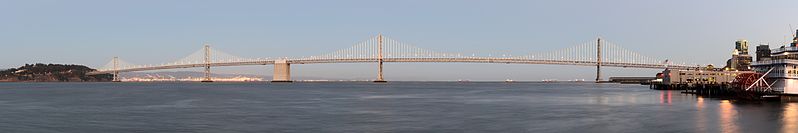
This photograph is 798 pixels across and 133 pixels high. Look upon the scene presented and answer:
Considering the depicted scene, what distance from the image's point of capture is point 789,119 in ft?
104

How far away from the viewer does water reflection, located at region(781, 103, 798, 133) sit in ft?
89.3

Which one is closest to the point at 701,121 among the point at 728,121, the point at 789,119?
the point at 728,121

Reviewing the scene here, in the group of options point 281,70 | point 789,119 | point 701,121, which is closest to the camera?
point 789,119

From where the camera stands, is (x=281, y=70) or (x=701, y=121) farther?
(x=281, y=70)

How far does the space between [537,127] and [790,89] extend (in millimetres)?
27550

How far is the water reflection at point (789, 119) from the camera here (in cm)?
2723

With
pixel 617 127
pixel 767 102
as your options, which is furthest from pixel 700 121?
pixel 767 102

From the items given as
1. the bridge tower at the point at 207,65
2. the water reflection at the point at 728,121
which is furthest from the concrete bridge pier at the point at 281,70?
the water reflection at the point at 728,121

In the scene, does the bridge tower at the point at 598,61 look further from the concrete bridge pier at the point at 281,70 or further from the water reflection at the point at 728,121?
the water reflection at the point at 728,121

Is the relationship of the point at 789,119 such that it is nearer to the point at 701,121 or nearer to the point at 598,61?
the point at 701,121

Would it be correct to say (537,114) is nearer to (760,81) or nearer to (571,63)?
(760,81)

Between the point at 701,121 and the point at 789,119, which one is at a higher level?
the point at 789,119

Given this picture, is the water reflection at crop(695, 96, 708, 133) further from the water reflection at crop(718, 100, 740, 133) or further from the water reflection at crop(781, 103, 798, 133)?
the water reflection at crop(781, 103, 798, 133)

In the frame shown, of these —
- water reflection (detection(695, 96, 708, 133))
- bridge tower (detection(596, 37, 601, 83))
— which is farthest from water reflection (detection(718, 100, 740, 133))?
bridge tower (detection(596, 37, 601, 83))
